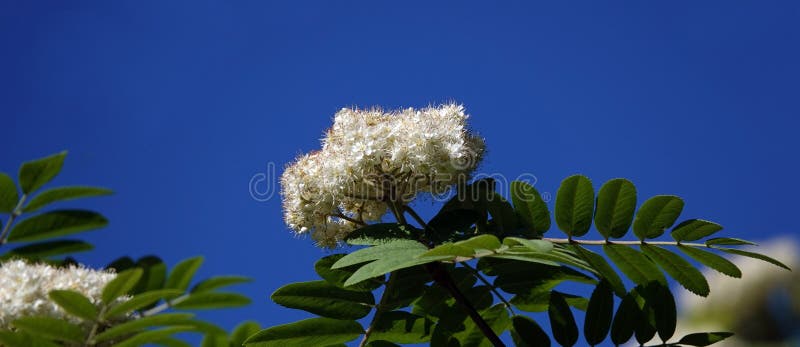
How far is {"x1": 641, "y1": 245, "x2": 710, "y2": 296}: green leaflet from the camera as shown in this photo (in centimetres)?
270

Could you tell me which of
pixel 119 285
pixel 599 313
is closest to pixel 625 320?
pixel 599 313

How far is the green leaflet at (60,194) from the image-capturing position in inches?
122

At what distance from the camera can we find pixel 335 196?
301cm

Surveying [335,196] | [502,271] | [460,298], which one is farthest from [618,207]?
[335,196]

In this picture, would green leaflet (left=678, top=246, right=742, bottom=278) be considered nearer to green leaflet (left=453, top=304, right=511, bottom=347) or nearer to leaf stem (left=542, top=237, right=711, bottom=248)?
leaf stem (left=542, top=237, right=711, bottom=248)

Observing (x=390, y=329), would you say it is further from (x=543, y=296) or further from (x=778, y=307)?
(x=778, y=307)

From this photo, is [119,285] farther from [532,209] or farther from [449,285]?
[532,209]

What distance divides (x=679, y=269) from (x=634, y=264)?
15 cm

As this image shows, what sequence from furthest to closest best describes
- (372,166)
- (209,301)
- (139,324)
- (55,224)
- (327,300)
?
(209,301) < (55,224) < (372,166) < (327,300) < (139,324)

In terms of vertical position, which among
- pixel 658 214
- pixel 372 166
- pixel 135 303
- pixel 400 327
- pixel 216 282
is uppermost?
pixel 372 166

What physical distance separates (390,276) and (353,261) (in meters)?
0.35

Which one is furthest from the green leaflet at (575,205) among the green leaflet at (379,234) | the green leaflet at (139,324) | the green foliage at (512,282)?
the green leaflet at (139,324)

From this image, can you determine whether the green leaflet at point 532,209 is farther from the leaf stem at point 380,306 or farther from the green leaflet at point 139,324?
the green leaflet at point 139,324

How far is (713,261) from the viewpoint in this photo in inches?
107
